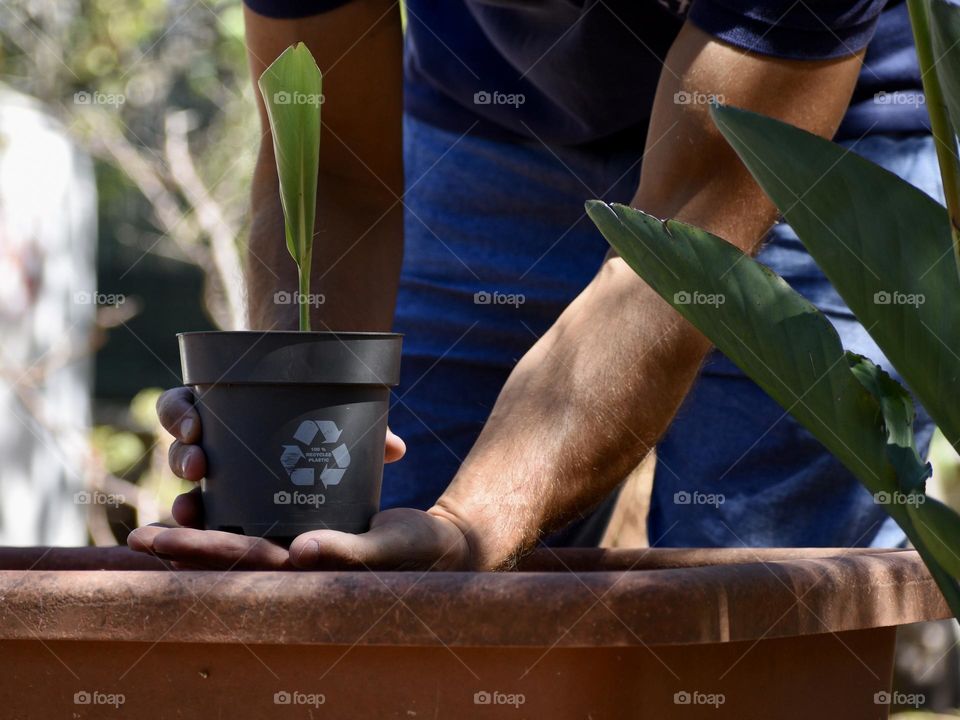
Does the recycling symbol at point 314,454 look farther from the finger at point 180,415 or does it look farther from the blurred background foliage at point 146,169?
the blurred background foliage at point 146,169

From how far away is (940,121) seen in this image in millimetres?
697

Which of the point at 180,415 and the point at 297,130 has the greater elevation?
the point at 297,130

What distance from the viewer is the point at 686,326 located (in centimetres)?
98

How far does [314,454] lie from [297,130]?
232 millimetres

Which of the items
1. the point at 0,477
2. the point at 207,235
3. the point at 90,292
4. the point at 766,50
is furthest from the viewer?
the point at 207,235

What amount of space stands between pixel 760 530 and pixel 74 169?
2673mm

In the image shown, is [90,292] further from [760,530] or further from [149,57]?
[760,530]

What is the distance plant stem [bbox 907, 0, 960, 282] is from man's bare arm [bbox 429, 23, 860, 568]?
1.05ft

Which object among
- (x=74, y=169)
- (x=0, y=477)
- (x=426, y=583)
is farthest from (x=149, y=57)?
(x=426, y=583)
